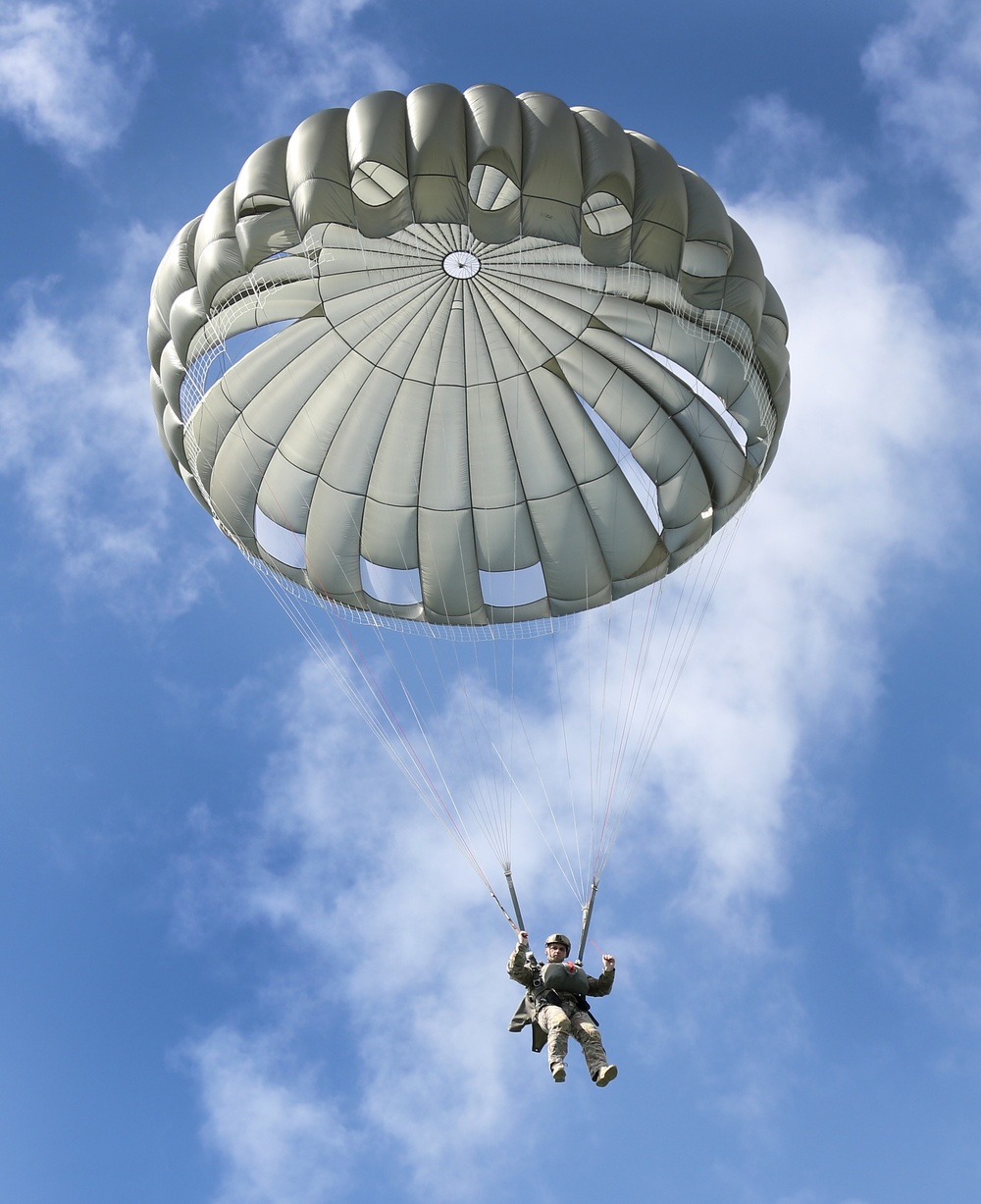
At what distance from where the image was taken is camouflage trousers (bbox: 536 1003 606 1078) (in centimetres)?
1059

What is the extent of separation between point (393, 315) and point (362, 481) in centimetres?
169

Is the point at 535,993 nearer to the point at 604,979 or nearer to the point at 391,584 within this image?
the point at 604,979

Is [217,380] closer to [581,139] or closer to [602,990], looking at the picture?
[581,139]

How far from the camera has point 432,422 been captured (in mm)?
13539

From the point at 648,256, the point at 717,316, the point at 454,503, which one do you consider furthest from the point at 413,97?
the point at 454,503

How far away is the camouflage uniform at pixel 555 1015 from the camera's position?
10.6 meters

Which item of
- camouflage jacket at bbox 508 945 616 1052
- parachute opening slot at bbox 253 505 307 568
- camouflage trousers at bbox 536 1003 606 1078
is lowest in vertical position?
camouflage trousers at bbox 536 1003 606 1078

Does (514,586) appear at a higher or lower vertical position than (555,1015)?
higher

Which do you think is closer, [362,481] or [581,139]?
[581,139]

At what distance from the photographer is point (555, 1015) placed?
10.8 meters

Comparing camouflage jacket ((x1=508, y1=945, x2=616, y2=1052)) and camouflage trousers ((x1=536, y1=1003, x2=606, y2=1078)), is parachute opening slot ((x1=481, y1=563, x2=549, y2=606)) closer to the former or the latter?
camouflage jacket ((x1=508, y1=945, x2=616, y2=1052))

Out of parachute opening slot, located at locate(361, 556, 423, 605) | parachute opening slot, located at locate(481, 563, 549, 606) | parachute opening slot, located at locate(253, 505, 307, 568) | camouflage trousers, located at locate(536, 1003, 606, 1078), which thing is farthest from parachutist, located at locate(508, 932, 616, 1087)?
parachute opening slot, located at locate(253, 505, 307, 568)

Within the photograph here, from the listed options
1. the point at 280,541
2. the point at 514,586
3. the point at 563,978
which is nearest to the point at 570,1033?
the point at 563,978

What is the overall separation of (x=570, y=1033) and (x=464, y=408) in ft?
20.1
